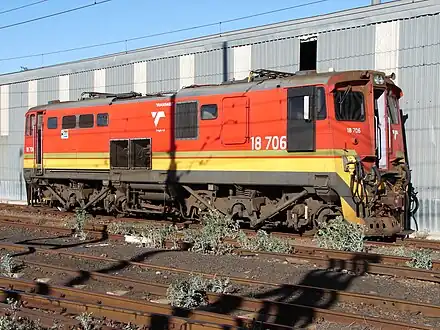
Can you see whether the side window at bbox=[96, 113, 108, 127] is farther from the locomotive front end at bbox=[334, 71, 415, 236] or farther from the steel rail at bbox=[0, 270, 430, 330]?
the steel rail at bbox=[0, 270, 430, 330]

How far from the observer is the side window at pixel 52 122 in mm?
20330

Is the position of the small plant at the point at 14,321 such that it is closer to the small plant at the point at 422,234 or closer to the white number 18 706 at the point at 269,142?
the white number 18 706 at the point at 269,142

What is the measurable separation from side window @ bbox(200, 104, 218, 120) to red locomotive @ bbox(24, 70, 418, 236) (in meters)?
0.03

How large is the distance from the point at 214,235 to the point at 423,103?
731cm

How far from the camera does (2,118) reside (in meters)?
31.9

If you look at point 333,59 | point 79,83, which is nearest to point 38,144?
point 79,83

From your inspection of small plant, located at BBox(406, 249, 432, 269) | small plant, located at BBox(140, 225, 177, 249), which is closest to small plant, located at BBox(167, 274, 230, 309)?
small plant, located at BBox(406, 249, 432, 269)

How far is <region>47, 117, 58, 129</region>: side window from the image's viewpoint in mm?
20330

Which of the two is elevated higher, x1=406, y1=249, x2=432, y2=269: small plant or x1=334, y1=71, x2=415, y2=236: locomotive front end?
x1=334, y1=71, x2=415, y2=236: locomotive front end

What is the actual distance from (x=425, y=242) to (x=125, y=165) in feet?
29.0

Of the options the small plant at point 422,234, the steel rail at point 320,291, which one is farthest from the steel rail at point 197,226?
the steel rail at point 320,291

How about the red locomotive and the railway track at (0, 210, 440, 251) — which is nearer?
the red locomotive

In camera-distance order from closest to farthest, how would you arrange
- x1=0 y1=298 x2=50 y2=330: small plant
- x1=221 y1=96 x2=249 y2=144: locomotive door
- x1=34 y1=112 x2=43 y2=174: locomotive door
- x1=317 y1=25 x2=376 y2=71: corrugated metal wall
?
x1=0 y1=298 x2=50 y2=330: small plant
x1=221 y1=96 x2=249 y2=144: locomotive door
x1=317 y1=25 x2=376 y2=71: corrugated metal wall
x1=34 y1=112 x2=43 y2=174: locomotive door

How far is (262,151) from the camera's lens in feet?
46.6
